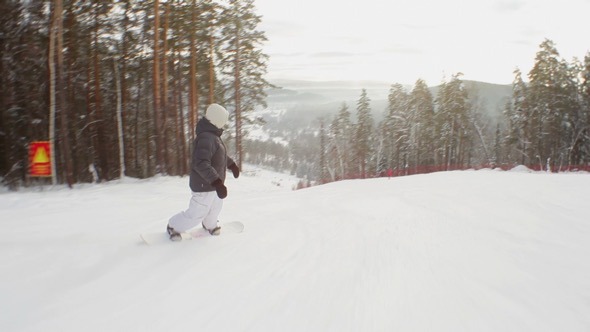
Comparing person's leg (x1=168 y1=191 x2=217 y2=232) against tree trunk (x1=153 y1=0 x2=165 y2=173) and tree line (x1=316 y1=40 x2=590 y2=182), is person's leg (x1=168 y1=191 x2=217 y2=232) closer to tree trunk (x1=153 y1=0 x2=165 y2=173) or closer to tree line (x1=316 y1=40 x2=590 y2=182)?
tree trunk (x1=153 y1=0 x2=165 y2=173)

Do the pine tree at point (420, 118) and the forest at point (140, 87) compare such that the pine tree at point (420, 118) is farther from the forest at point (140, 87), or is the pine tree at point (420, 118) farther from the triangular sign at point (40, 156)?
the triangular sign at point (40, 156)

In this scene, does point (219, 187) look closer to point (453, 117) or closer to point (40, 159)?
point (40, 159)

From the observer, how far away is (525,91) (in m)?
38.4

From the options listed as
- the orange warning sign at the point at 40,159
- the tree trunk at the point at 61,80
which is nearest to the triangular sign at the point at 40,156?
the orange warning sign at the point at 40,159

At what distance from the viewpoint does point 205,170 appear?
13.3ft

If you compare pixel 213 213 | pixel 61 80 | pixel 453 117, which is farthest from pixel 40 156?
pixel 453 117

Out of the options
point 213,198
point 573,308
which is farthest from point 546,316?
point 213,198

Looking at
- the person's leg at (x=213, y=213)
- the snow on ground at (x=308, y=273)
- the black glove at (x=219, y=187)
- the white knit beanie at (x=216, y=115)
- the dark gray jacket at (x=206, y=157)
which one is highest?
the white knit beanie at (x=216, y=115)

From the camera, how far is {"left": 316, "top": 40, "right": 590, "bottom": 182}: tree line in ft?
116

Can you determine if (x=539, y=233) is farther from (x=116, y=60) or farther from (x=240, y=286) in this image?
(x=116, y=60)

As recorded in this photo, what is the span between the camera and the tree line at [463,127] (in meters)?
35.2

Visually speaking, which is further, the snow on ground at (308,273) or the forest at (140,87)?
the forest at (140,87)

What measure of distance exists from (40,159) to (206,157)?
10.9 m

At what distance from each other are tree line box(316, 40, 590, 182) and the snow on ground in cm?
2328
